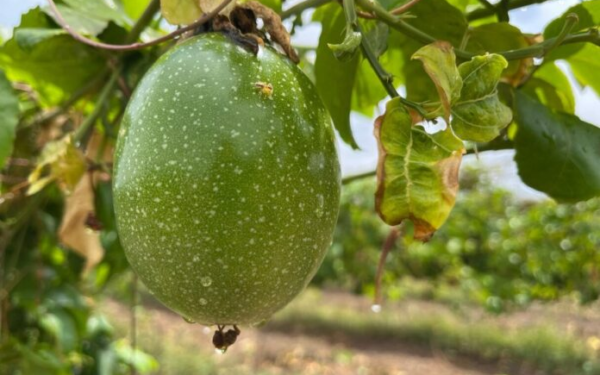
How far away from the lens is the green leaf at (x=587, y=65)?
2.65 ft

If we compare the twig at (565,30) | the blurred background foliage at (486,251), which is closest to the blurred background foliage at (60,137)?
the twig at (565,30)

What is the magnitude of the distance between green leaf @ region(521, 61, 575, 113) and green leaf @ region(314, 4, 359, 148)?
206 millimetres

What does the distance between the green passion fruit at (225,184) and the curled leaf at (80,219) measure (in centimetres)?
47

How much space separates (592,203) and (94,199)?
3.95 metres

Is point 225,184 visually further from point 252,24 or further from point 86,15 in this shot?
point 86,15

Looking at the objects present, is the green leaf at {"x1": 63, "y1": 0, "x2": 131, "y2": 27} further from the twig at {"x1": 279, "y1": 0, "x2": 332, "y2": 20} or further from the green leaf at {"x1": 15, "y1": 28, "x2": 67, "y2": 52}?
the twig at {"x1": 279, "y1": 0, "x2": 332, "y2": 20}

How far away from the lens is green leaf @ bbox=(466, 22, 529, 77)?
0.69 meters

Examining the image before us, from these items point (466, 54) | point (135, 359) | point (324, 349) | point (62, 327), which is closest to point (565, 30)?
point (466, 54)

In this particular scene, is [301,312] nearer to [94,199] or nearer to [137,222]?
[94,199]

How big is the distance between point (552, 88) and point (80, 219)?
721 millimetres

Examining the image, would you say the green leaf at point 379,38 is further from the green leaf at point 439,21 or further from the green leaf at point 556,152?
the green leaf at point 556,152

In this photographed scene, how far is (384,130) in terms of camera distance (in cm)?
51

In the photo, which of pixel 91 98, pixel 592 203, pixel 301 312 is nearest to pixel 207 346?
pixel 301 312

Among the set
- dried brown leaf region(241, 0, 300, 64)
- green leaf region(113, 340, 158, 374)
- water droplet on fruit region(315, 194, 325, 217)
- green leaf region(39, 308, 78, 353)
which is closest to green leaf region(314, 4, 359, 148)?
dried brown leaf region(241, 0, 300, 64)
